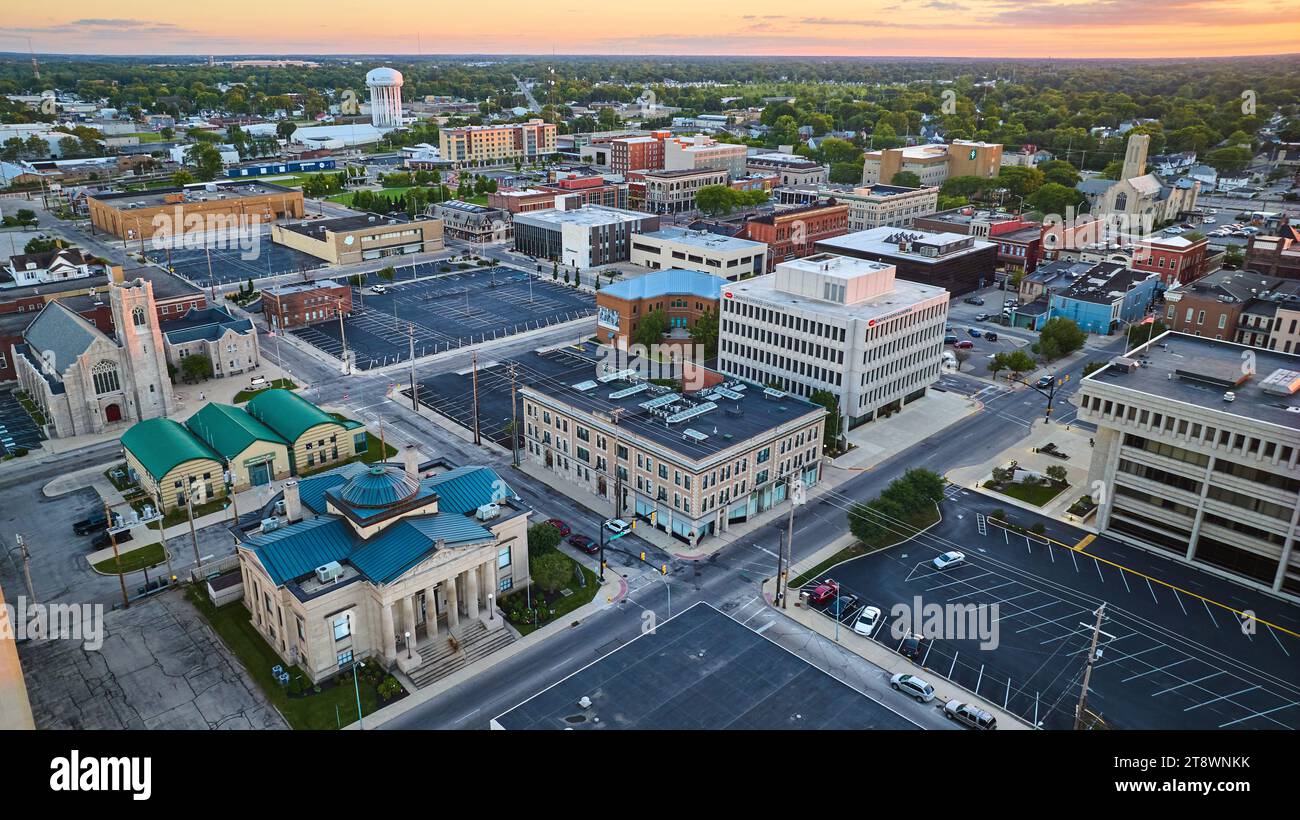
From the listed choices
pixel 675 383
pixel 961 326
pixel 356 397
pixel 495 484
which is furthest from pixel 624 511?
pixel 961 326

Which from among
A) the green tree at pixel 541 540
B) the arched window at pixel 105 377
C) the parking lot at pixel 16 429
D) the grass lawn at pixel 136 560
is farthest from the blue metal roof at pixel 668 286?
the parking lot at pixel 16 429

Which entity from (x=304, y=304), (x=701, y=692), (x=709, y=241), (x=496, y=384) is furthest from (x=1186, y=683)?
(x=304, y=304)

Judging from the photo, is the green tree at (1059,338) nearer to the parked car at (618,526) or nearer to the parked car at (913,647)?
the parked car at (913,647)

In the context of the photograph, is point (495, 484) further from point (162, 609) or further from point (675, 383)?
point (675, 383)
